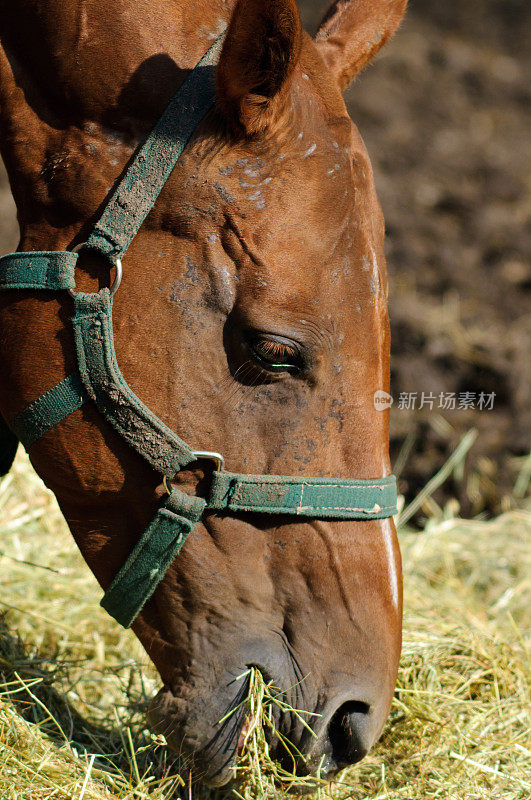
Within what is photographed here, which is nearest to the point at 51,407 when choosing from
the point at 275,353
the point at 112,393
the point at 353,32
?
the point at 112,393

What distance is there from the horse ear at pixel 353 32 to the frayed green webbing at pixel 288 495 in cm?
110

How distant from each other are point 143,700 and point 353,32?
2051 millimetres

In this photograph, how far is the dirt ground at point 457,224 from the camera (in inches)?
190

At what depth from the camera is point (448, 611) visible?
3.41 meters

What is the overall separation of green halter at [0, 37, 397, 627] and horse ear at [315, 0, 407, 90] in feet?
1.58

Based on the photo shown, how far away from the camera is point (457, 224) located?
6.62 metres

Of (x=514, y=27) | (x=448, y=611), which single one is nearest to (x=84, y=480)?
(x=448, y=611)

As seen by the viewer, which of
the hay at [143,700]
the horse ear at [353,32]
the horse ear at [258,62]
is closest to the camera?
the horse ear at [258,62]

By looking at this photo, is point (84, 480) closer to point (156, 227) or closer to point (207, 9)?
point (156, 227)

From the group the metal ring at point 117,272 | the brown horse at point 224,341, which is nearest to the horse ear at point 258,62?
the brown horse at point 224,341

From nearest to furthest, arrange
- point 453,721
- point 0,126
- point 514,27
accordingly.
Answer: point 0,126 → point 453,721 → point 514,27

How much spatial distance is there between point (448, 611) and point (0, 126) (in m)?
2.55

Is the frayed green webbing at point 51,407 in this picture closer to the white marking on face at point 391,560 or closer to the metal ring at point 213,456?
the metal ring at point 213,456

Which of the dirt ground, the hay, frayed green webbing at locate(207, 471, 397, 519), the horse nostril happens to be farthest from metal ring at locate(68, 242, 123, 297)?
the dirt ground
